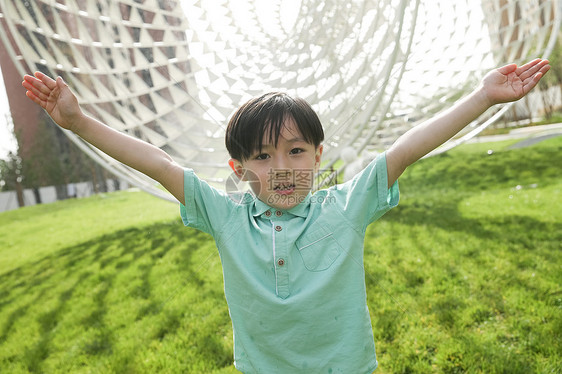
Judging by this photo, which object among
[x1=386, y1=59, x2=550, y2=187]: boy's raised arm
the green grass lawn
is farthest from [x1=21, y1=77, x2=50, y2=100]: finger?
the green grass lawn

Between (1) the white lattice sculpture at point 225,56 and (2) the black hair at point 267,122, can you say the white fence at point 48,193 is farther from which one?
(2) the black hair at point 267,122

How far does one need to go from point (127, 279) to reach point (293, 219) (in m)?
2.29

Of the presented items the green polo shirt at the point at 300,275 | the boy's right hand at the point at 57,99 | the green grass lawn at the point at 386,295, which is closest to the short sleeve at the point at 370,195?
the green polo shirt at the point at 300,275

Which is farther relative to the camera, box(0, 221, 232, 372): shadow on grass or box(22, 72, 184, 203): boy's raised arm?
box(0, 221, 232, 372): shadow on grass

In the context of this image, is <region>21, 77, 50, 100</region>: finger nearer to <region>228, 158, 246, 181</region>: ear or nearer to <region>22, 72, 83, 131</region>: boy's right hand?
<region>22, 72, 83, 131</region>: boy's right hand

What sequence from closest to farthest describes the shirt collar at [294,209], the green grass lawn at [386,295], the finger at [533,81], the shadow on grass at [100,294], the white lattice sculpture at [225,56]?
1. the finger at [533,81]
2. the shirt collar at [294,209]
3. the green grass lawn at [386,295]
4. the shadow on grass at [100,294]
5. the white lattice sculpture at [225,56]

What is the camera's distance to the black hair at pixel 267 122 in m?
0.83

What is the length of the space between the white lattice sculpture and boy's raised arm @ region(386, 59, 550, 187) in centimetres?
149

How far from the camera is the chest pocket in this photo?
83 centimetres

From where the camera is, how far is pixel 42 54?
264 cm

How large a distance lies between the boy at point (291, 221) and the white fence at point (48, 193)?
12.5m

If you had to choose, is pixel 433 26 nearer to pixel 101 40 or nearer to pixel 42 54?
pixel 101 40

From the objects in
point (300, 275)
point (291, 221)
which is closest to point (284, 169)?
point (291, 221)

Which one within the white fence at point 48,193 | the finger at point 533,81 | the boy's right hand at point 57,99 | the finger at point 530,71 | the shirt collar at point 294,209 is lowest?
the white fence at point 48,193
